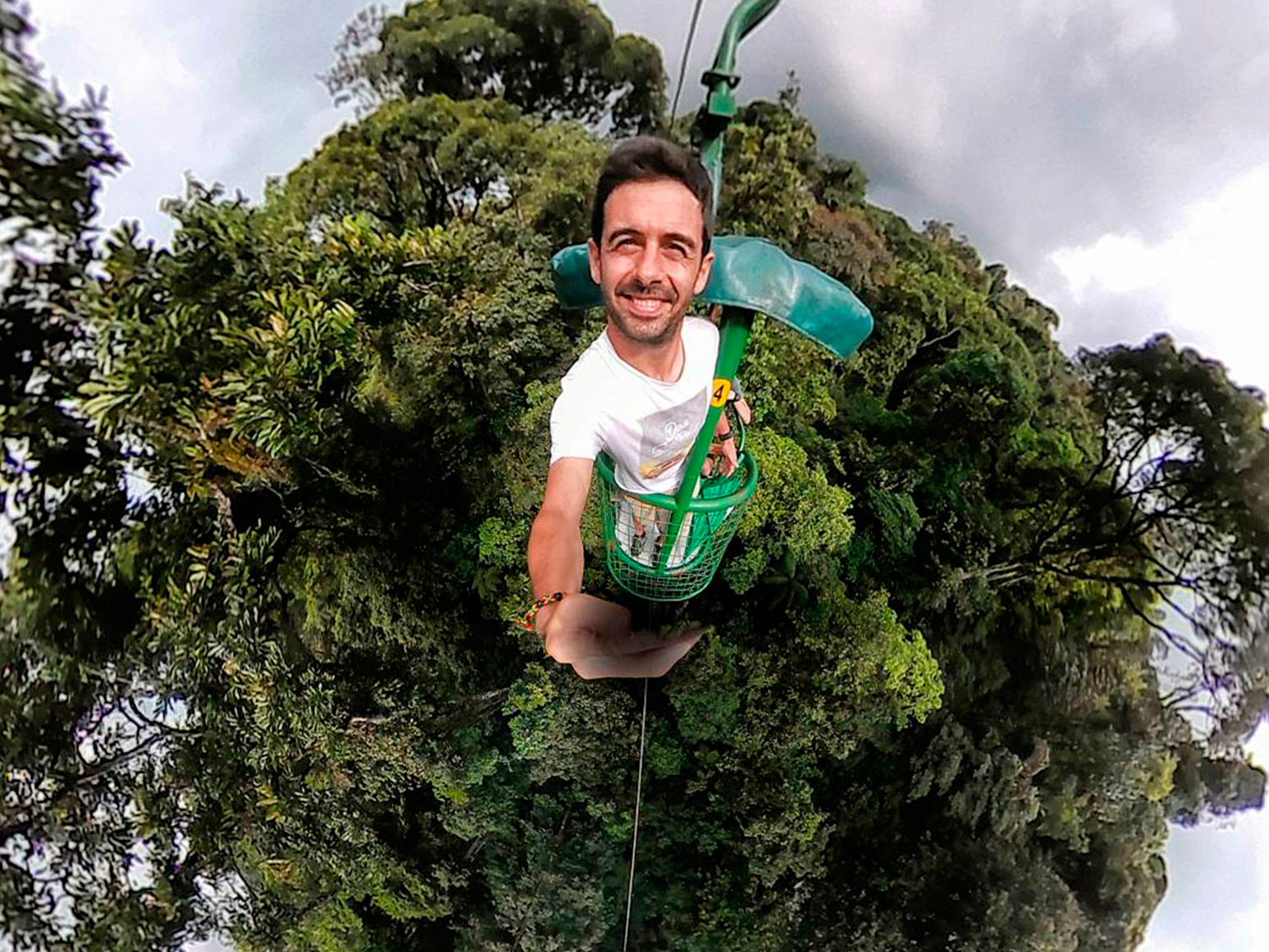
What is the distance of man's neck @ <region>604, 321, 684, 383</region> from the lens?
46.4 inches

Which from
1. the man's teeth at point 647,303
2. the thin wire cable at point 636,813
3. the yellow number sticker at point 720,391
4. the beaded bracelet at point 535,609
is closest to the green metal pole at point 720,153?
the yellow number sticker at point 720,391

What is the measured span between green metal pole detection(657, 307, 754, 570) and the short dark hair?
0.47ft

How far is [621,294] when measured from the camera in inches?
44.6

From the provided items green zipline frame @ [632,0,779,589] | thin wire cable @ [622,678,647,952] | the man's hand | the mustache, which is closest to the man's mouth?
the mustache

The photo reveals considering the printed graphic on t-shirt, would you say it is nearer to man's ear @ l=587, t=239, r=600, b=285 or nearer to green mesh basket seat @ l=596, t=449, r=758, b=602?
green mesh basket seat @ l=596, t=449, r=758, b=602

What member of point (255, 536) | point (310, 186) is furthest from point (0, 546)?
point (310, 186)

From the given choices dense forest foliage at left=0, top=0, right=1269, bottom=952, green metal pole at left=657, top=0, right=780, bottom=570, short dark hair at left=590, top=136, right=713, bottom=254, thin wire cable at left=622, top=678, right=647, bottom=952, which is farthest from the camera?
thin wire cable at left=622, top=678, right=647, bottom=952

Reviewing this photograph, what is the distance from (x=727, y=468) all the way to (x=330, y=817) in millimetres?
782

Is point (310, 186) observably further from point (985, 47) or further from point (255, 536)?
point (985, 47)

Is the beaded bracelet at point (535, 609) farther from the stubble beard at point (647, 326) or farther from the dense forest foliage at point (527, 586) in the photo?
the stubble beard at point (647, 326)

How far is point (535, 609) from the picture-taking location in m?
1.28

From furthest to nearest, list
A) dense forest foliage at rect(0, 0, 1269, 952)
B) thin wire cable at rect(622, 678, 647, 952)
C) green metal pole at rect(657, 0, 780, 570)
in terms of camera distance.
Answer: thin wire cable at rect(622, 678, 647, 952)
dense forest foliage at rect(0, 0, 1269, 952)
green metal pole at rect(657, 0, 780, 570)

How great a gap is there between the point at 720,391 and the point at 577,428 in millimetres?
173

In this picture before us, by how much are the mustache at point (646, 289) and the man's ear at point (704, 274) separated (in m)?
0.03
